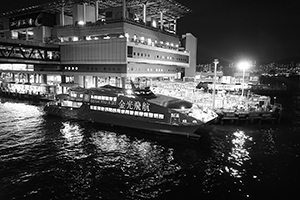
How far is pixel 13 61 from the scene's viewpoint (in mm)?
64750

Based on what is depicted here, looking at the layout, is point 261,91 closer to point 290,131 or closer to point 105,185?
point 290,131

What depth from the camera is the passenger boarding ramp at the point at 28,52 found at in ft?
208

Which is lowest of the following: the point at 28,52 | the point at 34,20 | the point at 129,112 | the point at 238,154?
the point at 238,154

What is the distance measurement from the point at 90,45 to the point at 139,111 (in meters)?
46.6

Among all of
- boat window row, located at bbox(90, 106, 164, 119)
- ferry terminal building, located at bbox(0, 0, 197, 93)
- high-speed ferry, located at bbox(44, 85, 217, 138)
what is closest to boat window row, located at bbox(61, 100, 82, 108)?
high-speed ferry, located at bbox(44, 85, 217, 138)

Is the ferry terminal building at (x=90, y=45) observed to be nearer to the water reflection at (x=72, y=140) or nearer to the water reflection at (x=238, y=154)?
the water reflection at (x=72, y=140)

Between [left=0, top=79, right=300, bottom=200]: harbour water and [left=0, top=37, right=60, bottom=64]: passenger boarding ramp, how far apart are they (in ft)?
116

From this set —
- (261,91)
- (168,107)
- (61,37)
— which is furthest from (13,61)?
(261,91)

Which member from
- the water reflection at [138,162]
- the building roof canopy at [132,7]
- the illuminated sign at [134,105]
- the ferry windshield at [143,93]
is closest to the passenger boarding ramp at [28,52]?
the building roof canopy at [132,7]

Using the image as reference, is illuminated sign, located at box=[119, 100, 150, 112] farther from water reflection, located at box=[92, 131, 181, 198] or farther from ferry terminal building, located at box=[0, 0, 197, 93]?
ferry terminal building, located at box=[0, 0, 197, 93]

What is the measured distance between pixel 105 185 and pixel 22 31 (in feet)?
350

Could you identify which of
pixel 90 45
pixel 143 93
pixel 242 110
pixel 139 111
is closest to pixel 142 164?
pixel 139 111

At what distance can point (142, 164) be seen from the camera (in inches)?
971

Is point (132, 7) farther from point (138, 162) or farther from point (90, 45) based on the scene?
point (138, 162)
